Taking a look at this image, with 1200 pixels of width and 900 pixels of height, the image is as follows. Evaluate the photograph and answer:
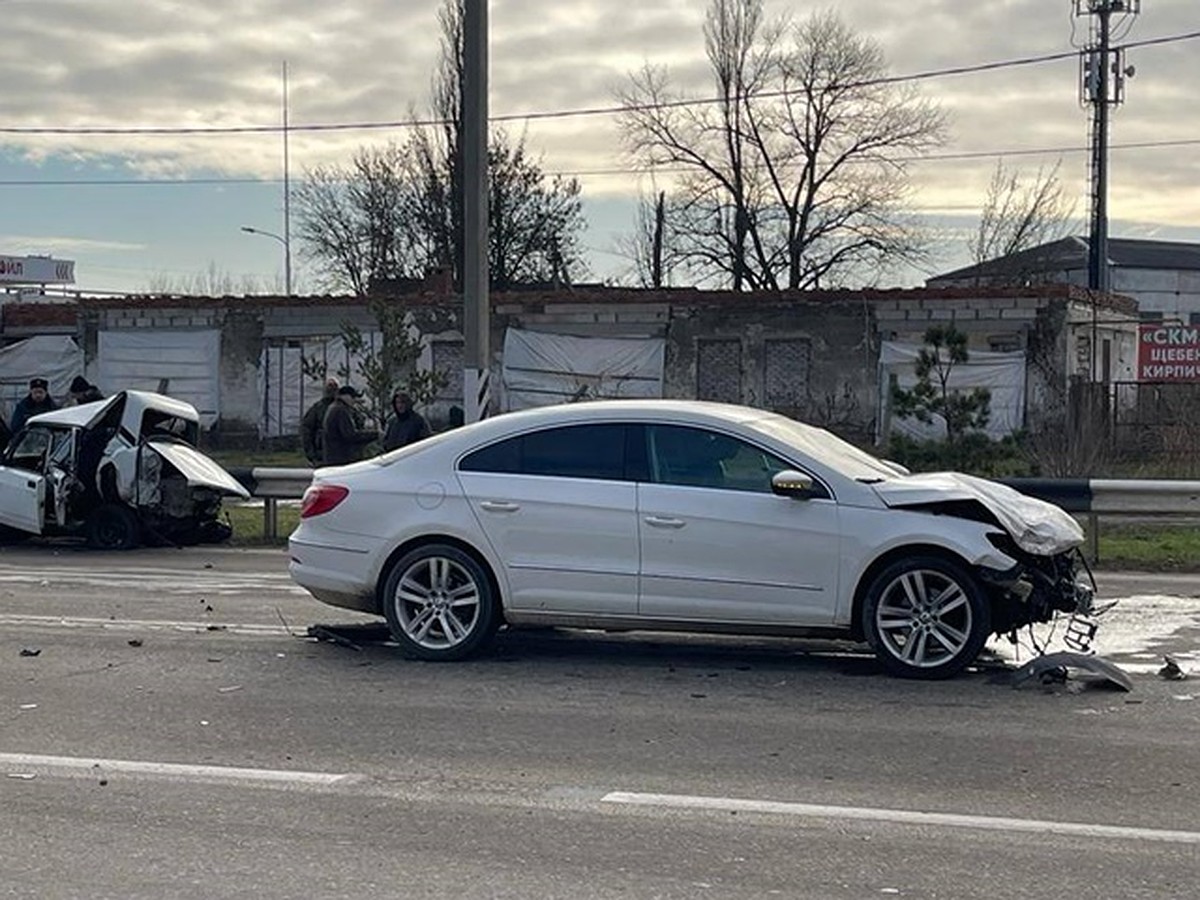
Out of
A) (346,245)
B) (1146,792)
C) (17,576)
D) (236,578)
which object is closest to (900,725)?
(1146,792)

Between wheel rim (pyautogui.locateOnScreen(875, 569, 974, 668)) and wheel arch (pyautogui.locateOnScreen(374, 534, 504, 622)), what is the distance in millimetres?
2240

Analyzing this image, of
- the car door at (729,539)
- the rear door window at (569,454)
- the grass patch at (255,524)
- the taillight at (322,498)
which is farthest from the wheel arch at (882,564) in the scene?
the grass patch at (255,524)

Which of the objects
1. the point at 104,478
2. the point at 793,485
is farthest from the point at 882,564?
the point at 104,478

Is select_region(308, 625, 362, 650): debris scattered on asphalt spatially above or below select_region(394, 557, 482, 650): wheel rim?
below

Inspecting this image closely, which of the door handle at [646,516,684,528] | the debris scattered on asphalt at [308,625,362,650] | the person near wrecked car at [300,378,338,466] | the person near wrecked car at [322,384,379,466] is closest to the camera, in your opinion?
the door handle at [646,516,684,528]

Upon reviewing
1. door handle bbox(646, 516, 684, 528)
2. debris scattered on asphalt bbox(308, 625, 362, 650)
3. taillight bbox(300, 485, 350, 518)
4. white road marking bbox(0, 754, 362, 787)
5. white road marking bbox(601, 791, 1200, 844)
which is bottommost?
white road marking bbox(0, 754, 362, 787)

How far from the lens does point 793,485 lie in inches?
350

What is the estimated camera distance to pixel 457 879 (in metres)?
5.49

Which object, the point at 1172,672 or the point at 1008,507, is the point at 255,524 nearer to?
the point at 1008,507

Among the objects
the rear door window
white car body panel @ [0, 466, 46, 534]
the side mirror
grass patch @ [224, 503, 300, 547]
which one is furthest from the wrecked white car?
the side mirror

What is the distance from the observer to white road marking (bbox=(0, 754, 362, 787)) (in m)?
6.85

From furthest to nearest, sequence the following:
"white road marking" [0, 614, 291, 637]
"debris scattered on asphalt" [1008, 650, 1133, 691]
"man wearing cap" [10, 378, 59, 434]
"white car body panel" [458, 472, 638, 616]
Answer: "man wearing cap" [10, 378, 59, 434] < "white road marking" [0, 614, 291, 637] < "white car body panel" [458, 472, 638, 616] < "debris scattered on asphalt" [1008, 650, 1133, 691]

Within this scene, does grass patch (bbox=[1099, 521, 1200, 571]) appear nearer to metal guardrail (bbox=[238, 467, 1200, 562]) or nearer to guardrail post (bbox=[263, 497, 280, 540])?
metal guardrail (bbox=[238, 467, 1200, 562])

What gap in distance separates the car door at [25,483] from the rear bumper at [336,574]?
24.7ft
